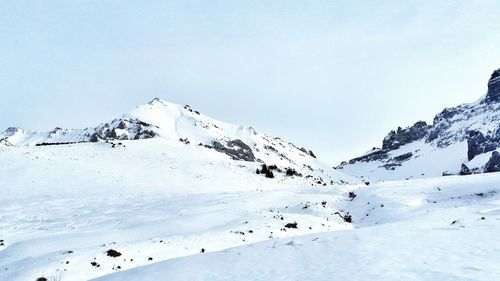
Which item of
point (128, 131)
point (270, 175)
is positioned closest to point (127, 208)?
point (270, 175)

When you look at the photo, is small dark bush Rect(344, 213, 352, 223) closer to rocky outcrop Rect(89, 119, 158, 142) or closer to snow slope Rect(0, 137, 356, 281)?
snow slope Rect(0, 137, 356, 281)

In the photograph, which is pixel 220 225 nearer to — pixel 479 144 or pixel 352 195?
pixel 352 195

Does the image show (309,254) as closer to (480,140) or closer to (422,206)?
(422,206)

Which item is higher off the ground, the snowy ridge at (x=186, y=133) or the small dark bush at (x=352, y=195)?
the snowy ridge at (x=186, y=133)

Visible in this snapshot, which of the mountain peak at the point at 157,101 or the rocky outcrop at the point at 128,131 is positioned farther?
the mountain peak at the point at 157,101

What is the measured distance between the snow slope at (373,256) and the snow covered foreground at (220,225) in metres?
0.04

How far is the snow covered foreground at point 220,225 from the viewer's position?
13039 mm

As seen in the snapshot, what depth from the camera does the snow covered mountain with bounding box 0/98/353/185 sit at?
112 m

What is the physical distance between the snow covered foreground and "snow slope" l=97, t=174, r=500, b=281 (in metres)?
0.04

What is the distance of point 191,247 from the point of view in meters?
19.1

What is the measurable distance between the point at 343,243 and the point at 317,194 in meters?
17.4

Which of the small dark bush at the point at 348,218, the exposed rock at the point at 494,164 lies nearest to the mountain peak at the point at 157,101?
the exposed rock at the point at 494,164

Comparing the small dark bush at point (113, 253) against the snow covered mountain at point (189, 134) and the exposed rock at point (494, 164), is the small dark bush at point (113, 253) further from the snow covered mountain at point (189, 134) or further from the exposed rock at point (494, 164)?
the exposed rock at point (494, 164)

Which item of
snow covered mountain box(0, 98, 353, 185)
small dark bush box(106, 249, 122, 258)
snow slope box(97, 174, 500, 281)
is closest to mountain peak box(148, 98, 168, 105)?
snow covered mountain box(0, 98, 353, 185)
